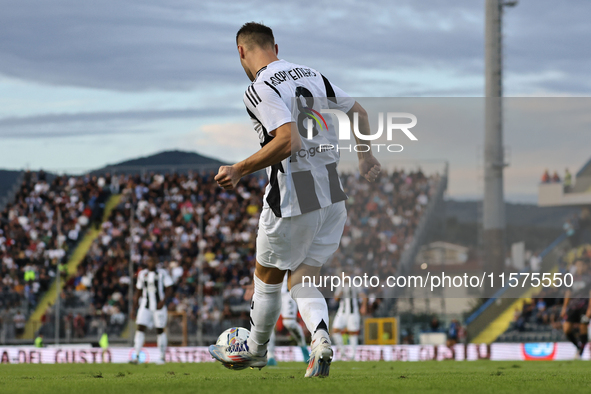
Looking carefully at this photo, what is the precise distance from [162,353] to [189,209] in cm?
1666

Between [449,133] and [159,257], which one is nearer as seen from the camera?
[449,133]

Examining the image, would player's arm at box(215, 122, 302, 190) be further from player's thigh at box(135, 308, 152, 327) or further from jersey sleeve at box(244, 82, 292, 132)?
player's thigh at box(135, 308, 152, 327)

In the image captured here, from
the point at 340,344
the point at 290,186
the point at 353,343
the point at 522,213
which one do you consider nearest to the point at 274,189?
the point at 290,186

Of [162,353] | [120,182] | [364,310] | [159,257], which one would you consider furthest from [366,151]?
[120,182]

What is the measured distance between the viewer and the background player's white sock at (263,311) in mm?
5344

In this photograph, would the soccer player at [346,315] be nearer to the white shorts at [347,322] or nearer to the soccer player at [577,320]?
the white shorts at [347,322]

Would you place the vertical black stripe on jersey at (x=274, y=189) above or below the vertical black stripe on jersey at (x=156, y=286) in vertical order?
above

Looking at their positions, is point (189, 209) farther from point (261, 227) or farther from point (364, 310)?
point (261, 227)

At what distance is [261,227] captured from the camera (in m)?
5.09

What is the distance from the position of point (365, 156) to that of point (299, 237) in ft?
2.97

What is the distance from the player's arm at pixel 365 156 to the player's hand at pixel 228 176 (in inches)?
47.3

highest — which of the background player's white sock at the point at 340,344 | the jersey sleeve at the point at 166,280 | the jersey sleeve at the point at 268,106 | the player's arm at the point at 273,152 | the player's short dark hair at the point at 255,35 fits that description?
the player's short dark hair at the point at 255,35

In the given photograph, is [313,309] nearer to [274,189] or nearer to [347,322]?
[274,189]

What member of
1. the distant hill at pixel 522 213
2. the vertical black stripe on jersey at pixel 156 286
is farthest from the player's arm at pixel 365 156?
the distant hill at pixel 522 213
